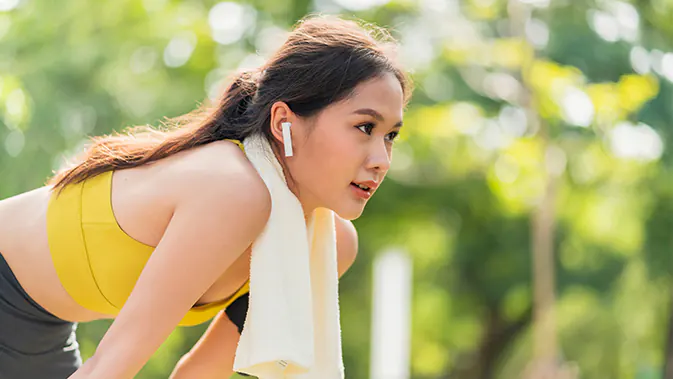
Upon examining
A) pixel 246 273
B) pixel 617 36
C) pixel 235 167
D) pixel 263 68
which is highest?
pixel 617 36

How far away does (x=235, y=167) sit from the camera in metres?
2.17

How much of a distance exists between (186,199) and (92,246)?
1.01 feet

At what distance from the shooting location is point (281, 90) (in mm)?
2316

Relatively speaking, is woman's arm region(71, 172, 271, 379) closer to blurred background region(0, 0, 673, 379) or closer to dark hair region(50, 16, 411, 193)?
dark hair region(50, 16, 411, 193)

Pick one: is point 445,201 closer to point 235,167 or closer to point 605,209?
point 605,209

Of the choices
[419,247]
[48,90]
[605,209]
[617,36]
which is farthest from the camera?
[419,247]

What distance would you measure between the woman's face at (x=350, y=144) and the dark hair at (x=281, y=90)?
1.2 inches

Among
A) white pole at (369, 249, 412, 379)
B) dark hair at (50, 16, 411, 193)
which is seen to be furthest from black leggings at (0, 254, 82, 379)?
white pole at (369, 249, 412, 379)

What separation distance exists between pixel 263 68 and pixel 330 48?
0.20 metres

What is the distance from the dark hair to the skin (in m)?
0.03

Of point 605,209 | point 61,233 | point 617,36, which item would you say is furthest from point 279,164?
point 605,209

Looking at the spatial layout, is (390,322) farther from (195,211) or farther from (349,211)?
(195,211)

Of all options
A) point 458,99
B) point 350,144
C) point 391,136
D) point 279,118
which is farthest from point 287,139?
point 458,99

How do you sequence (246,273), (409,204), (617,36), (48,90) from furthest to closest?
(409,204), (617,36), (48,90), (246,273)
